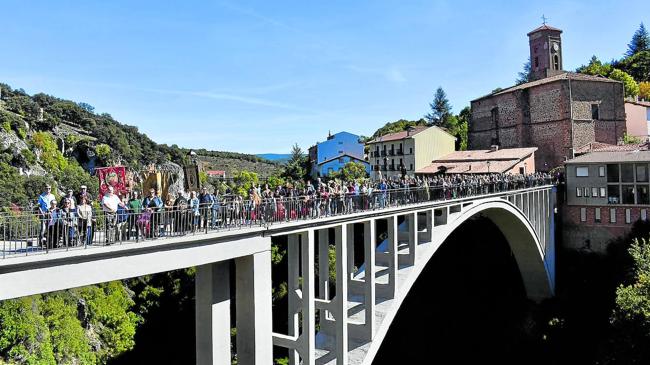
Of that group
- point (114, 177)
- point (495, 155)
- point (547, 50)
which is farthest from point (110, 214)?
point (547, 50)

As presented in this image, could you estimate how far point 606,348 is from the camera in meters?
23.9

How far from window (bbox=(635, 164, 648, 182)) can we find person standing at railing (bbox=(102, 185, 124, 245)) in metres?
31.0

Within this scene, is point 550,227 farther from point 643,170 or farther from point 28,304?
point 28,304

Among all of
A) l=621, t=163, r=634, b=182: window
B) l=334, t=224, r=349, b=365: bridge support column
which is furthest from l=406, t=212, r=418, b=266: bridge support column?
l=621, t=163, r=634, b=182: window

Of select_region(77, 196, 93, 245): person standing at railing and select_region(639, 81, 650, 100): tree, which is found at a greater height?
select_region(639, 81, 650, 100): tree

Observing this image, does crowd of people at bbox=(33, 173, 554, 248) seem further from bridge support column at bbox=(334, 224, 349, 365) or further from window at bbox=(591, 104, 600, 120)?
window at bbox=(591, 104, 600, 120)

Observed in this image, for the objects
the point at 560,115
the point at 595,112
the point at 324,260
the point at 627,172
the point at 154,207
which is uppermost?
the point at 595,112

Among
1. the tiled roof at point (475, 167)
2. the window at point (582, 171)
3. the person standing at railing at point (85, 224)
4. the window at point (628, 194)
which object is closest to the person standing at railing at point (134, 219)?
the person standing at railing at point (85, 224)

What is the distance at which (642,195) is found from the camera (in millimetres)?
29109

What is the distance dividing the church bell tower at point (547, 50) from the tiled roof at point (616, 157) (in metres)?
22.1

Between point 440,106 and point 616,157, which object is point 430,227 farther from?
point 440,106

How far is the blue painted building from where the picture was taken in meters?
60.6

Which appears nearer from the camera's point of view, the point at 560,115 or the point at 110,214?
the point at 110,214

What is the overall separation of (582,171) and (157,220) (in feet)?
102
